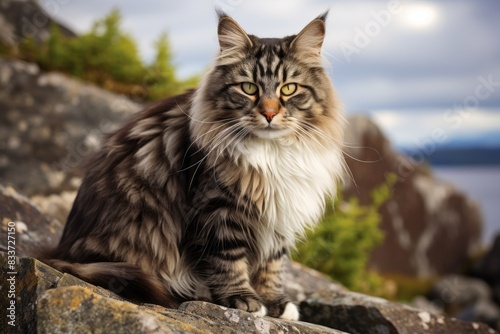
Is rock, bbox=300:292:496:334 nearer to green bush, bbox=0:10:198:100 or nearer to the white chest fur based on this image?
the white chest fur

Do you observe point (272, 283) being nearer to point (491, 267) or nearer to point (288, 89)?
point (288, 89)

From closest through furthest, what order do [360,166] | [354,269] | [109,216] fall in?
1. [109,216]
2. [354,269]
3. [360,166]

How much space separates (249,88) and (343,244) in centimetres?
401

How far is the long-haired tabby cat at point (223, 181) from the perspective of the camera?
331 cm

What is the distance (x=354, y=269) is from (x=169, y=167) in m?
4.07

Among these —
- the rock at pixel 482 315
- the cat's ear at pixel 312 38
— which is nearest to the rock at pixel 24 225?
the cat's ear at pixel 312 38

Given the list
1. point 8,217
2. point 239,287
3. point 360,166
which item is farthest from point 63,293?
point 360,166

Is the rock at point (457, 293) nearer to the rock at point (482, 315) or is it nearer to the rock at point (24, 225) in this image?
the rock at point (482, 315)

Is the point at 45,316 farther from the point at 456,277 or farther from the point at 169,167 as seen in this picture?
the point at 456,277

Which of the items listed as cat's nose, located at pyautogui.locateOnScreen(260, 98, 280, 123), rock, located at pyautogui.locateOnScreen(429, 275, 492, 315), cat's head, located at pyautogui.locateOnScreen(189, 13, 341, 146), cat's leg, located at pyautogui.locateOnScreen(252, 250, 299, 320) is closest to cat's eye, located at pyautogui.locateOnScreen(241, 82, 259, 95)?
cat's head, located at pyautogui.locateOnScreen(189, 13, 341, 146)

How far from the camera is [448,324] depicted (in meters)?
3.97

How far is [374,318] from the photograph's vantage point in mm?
3826

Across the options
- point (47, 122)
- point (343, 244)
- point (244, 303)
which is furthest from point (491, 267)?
point (244, 303)

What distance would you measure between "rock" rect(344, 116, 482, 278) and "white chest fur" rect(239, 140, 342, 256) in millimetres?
5595
